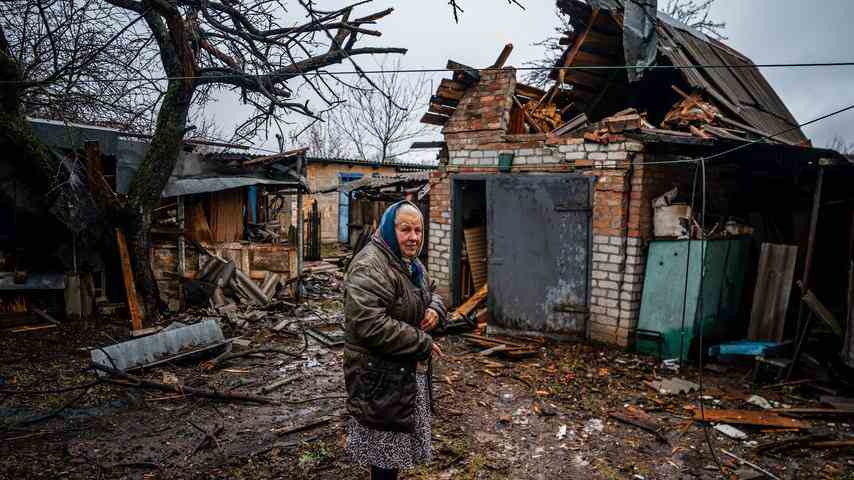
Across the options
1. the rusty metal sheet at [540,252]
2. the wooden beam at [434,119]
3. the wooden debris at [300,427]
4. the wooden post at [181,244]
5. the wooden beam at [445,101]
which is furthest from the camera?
the wooden post at [181,244]

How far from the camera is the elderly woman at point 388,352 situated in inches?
98.1

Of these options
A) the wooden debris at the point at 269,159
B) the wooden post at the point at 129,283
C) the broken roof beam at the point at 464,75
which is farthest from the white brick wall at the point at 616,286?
the wooden post at the point at 129,283

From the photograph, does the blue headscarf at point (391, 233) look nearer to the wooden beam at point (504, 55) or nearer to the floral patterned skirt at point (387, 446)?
the floral patterned skirt at point (387, 446)

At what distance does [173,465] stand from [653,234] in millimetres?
6000

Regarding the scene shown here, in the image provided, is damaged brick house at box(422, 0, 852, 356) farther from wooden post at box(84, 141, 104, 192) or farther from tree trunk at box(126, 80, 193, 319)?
wooden post at box(84, 141, 104, 192)

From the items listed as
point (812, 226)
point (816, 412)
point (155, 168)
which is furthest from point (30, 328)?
→ point (812, 226)

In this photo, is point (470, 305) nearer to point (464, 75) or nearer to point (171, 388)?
point (464, 75)

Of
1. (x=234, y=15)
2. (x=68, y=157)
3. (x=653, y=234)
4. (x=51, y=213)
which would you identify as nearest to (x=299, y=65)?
(x=234, y=15)

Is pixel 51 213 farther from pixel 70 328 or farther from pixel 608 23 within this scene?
pixel 608 23

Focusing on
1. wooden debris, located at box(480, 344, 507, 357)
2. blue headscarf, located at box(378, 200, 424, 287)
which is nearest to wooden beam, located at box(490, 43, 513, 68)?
wooden debris, located at box(480, 344, 507, 357)

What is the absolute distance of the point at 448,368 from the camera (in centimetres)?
616

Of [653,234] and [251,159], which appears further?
[251,159]

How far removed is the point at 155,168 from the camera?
7379 mm

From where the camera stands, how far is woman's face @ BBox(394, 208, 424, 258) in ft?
8.79
